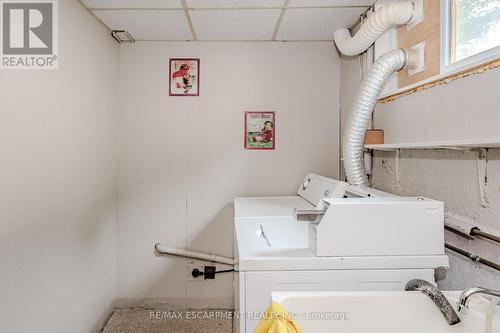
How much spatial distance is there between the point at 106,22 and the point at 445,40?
2.07 meters

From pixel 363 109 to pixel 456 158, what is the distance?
58 centimetres

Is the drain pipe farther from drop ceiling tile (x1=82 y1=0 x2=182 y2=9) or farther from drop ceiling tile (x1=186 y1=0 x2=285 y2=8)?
drop ceiling tile (x1=82 y1=0 x2=182 y2=9)

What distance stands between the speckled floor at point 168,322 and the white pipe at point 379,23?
2160 millimetres

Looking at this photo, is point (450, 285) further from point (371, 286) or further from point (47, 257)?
point (47, 257)

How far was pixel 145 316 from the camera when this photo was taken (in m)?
2.34

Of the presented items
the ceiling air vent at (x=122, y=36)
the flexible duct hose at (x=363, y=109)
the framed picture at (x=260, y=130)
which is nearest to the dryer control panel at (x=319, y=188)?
the flexible duct hose at (x=363, y=109)

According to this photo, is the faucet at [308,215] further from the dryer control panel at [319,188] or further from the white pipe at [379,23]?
the white pipe at [379,23]

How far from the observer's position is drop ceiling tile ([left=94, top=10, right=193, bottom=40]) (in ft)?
6.39

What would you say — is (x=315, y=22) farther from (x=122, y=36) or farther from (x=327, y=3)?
(x=122, y=36)

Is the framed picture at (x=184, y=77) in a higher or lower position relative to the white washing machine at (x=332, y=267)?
higher

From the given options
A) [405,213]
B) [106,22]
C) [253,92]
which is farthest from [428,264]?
[106,22]

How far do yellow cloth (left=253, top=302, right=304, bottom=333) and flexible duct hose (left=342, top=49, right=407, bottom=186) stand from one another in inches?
47.6

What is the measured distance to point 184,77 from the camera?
241 centimetres

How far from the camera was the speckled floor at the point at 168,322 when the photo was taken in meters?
2.18
